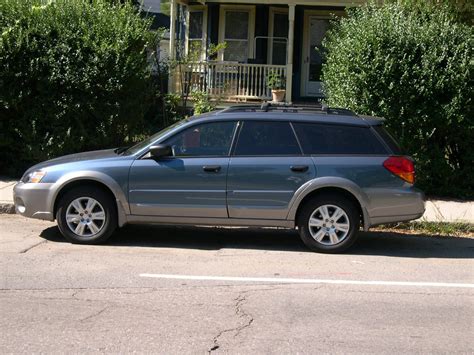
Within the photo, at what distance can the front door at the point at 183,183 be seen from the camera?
310 inches

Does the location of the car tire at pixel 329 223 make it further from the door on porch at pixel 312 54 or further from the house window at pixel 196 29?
the door on porch at pixel 312 54

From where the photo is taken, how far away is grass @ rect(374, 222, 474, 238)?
9.62 meters

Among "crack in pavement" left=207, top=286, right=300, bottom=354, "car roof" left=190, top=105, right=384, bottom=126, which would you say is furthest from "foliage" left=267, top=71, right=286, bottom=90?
"crack in pavement" left=207, top=286, right=300, bottom=354

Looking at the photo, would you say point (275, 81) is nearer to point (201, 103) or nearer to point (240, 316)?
point (201, 103)

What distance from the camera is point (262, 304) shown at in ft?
19.3

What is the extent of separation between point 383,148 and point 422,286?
1.97 metres

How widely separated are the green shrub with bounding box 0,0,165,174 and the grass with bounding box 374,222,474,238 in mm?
5277

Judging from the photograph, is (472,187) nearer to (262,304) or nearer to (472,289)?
(472,289)

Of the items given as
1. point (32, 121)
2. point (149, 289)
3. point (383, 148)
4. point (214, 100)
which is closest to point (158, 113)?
point (214, 100)

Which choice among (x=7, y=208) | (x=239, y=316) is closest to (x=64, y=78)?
(x=7, y=208)

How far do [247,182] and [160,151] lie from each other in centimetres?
111

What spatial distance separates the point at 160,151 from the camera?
7.88 meters

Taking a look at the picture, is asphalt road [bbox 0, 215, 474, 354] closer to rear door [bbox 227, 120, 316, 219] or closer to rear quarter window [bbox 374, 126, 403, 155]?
rear door [bbox 227, 120, 316, 219]

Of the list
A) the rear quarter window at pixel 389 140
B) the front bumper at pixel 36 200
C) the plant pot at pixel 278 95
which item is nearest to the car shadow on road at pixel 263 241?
the front bumper at pixel 36 200
